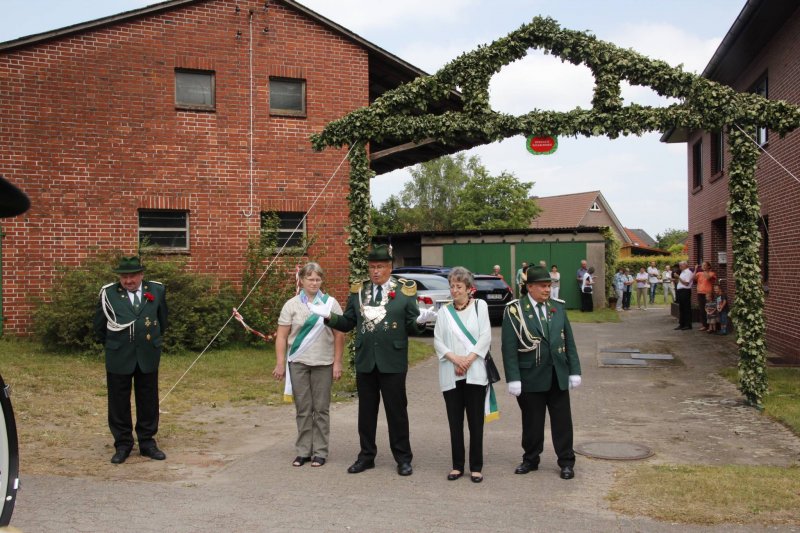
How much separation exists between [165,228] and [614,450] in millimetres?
11212

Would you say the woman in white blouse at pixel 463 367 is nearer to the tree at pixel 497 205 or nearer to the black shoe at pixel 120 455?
the black shoe at pixel 120 455

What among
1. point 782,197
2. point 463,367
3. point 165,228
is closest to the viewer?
point 463,367

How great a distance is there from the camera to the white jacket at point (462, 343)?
6.80m

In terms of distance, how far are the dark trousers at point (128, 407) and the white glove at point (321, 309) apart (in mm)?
1709

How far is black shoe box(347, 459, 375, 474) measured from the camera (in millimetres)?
7035

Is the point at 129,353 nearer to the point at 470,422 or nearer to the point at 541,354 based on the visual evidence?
the point at 470,422

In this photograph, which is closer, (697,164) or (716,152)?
(716,152)

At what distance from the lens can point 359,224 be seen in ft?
36.5

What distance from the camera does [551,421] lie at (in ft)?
22.9

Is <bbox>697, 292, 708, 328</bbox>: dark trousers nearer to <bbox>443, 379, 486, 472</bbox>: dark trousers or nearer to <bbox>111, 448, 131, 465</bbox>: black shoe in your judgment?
<bbox>443, 379, 486, 472</bbox>: dark trousers

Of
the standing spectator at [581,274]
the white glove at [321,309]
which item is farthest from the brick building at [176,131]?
the standing spectator at [581,274]

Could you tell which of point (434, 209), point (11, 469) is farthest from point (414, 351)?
point (434, 209)

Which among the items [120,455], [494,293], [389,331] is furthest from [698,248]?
[120,455]

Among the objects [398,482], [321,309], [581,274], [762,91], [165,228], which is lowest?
[398,482]
